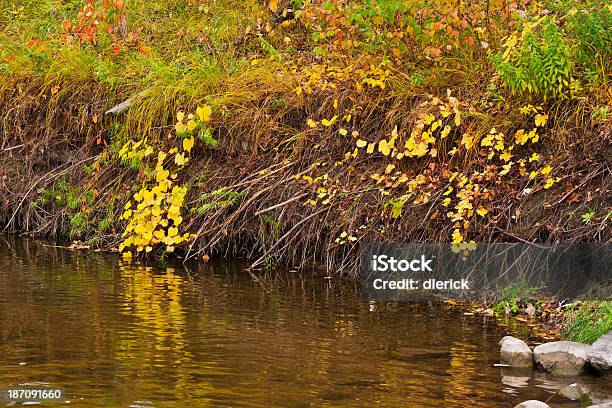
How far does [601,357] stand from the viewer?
6.91 m

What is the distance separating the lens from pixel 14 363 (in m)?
6.87

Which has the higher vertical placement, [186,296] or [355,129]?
[355,129]

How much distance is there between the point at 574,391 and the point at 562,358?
0.37 m

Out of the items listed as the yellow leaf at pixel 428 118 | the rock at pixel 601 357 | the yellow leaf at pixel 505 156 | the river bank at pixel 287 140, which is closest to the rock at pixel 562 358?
the rock at pixel 601 357

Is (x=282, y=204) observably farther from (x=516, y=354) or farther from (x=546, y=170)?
(x=516, y=354)

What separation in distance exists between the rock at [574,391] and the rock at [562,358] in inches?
8.8

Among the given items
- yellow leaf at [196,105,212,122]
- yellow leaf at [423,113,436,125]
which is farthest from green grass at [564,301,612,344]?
yellow leaf at [196,105,212,122]

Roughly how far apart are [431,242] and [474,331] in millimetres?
1595

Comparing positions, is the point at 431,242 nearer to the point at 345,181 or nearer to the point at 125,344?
the point at 345,181

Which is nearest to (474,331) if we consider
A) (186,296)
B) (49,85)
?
(186,296)

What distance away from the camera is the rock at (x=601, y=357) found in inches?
271
